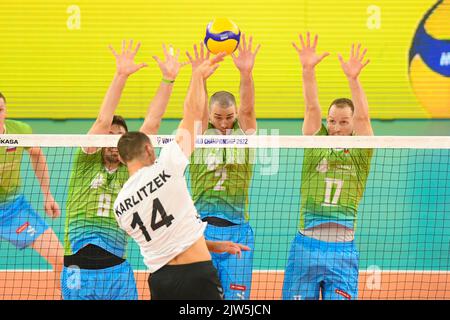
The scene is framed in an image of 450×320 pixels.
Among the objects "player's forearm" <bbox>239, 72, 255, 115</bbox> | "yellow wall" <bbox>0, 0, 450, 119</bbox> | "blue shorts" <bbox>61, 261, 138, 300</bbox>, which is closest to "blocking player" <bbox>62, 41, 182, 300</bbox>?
"blue shorts" <bbox>61, 261, 138, 300</bbox>

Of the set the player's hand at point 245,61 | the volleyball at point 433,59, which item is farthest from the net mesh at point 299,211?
the volleyball at point 433,59

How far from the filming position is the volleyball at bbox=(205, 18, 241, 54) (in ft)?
26.7

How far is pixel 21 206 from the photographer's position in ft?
28.3

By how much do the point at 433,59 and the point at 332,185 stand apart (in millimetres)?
11809

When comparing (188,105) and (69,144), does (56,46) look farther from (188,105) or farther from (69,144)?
(188,105)

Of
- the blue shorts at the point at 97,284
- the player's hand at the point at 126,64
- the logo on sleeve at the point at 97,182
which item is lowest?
the blue shorts at the point at 97,284

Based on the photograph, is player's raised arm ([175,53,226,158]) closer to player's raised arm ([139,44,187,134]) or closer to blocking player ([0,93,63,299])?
player's raised arm ([139,44,187,134])

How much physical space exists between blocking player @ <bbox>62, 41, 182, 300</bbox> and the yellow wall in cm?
1052

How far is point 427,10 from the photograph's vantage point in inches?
704

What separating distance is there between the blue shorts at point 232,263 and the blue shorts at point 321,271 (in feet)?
1.58

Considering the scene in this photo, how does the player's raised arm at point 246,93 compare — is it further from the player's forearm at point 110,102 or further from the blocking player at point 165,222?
the blocking player at point 165,222

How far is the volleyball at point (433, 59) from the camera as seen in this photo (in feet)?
58.5

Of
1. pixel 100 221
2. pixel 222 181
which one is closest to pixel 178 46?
pixel 222 181
